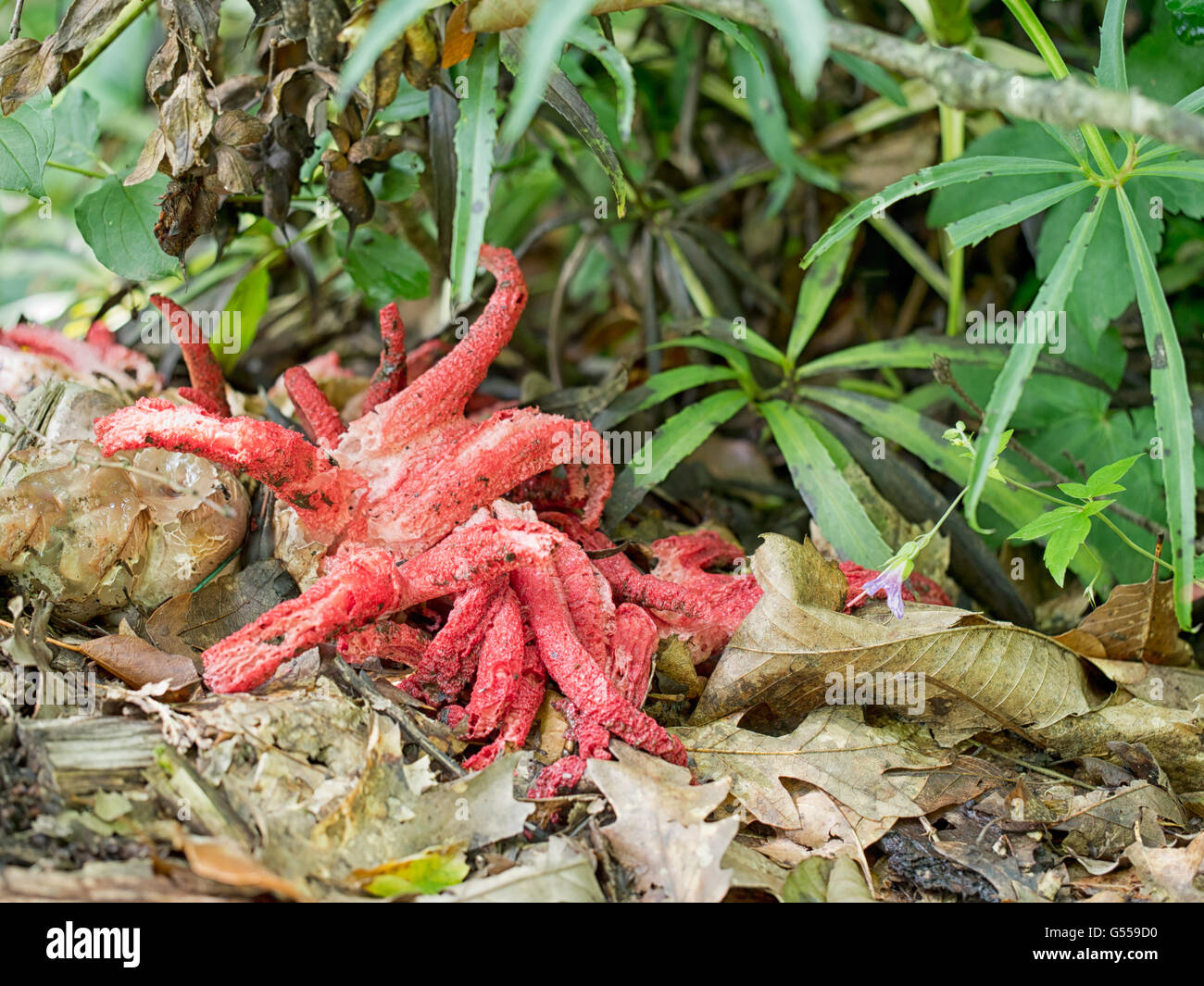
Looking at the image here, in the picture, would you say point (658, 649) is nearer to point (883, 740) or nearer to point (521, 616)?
point (521, 616)

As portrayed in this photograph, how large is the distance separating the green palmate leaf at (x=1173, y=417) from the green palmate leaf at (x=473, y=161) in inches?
44.0

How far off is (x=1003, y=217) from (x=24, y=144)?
1815mm

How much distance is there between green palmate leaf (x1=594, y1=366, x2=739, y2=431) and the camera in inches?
91.5

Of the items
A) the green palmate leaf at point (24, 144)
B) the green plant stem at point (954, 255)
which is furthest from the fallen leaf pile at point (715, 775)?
the green plant stem at point (954, 255)

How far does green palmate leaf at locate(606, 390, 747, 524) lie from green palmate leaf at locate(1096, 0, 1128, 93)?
1033mm

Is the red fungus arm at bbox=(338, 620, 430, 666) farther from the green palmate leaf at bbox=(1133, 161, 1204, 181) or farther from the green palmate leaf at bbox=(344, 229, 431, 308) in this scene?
the green palmate leaf at bbox=(1133, 161, 1204, 181)

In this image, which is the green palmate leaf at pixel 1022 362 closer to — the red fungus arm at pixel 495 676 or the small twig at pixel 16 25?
the red fungus arm at pixel 495 676

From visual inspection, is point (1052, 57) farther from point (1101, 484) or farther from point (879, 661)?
point (879, 661)

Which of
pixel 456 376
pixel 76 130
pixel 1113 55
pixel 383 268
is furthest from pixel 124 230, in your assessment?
pixel 1113 55

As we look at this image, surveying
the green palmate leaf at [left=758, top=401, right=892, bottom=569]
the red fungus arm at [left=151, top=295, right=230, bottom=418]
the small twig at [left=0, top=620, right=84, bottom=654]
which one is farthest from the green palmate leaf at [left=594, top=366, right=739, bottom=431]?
the small twig at [left=0, top=620, right=84, bottom=654]

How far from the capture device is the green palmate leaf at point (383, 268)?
244cm

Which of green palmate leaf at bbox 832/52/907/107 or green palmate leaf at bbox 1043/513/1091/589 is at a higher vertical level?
green palmate leaf at bbox 832/52/907/107

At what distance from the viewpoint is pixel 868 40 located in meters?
1.35

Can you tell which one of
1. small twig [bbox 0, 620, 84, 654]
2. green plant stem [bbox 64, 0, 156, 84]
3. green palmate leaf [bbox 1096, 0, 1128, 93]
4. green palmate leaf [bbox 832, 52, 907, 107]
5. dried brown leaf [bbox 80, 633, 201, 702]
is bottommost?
A: dried brown leaf [bbox 80, 633, 201, 702]
